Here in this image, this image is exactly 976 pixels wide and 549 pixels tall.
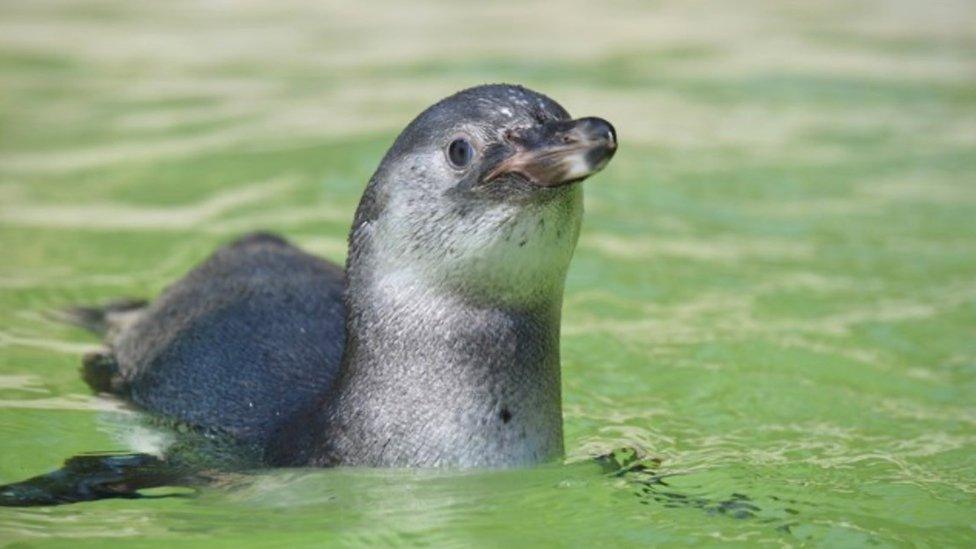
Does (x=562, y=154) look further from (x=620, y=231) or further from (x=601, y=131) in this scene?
(x=620, y=231)

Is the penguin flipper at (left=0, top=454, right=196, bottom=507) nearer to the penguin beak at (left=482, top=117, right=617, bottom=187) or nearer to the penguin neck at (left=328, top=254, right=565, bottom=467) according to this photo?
the penguin neck at (left=328, top=254, right=565, bottom=467)

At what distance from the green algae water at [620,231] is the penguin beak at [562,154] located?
1.00 m

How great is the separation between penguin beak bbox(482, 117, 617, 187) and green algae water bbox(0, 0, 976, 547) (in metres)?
1.00

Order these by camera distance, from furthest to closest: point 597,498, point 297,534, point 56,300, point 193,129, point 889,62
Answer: point 889,62, point 193,129, point 56,300, point 597,498, point 297,534

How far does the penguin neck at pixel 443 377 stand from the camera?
17.0 feet

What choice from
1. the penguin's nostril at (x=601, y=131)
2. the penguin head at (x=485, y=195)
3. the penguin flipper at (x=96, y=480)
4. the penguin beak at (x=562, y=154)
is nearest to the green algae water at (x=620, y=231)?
the penguin flipper at (x=96, y=480)

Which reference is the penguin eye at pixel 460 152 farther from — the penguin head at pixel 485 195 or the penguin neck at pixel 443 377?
the penguin neck at pixel 443 377

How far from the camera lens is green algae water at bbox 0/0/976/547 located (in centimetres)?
536

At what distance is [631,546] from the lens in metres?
5.17

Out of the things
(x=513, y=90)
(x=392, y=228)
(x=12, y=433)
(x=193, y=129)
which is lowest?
(x=12, y=433)

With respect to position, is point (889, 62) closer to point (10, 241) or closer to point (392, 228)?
point (10, 241)

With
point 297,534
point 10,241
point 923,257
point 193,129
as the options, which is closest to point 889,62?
point 923,257

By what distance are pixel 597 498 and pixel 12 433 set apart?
7.61 feet

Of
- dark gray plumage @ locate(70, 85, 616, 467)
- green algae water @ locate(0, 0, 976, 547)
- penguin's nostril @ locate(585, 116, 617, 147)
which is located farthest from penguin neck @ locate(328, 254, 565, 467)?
penguin's nostril @ locate(585, 116, 617, 147)
